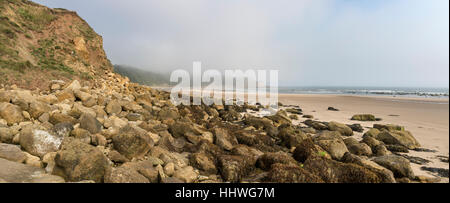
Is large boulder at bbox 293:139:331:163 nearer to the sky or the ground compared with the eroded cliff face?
nearer to the ground

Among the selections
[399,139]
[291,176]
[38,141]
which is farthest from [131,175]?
[399,139]

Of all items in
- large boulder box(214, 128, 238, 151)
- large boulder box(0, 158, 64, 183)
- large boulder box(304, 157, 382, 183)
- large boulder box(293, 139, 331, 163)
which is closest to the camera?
large boulder box(0, 158, 64, 183)

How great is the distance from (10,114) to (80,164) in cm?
428

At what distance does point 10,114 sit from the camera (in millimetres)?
5746

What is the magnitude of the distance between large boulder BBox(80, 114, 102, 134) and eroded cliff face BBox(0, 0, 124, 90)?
7377 mm

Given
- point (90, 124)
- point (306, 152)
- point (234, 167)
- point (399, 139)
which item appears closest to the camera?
point (234, 167)

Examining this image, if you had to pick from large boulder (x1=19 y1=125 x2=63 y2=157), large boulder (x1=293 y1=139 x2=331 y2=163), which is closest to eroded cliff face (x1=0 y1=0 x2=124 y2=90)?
large boulder (x1=19 y1=125 x2=63 y2=157)

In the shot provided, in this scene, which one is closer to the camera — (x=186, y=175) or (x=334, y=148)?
(x=186, y=175)

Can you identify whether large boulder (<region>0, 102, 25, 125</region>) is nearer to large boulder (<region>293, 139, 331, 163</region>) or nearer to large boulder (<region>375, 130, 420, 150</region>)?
large boulder (<region>293, 139, 331, 163</region>)

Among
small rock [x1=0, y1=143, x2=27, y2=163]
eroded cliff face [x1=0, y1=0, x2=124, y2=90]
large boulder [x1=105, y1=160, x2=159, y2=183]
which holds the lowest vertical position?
large boulder [x1=105, y1=160, x2=159, y2=183]

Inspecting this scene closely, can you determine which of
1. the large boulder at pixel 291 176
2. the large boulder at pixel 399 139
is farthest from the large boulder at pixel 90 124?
the large boulder at pixel 399 139

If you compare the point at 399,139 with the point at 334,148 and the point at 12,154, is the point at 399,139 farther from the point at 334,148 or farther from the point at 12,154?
the point at 12,154

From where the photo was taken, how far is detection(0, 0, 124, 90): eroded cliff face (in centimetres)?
1125
